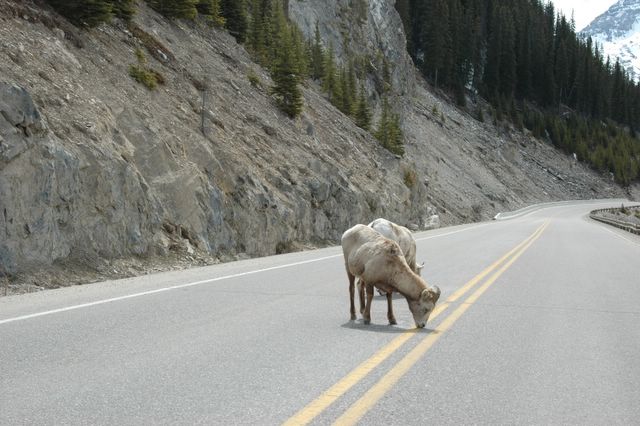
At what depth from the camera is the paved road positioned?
181 inches

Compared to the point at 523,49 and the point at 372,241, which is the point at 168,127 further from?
the point at 523,49

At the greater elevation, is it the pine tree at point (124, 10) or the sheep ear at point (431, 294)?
the pine tree at point (124, 10)

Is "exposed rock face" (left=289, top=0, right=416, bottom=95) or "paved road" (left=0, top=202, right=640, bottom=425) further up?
"exposed rock face" (left=289, top=0, right=416, bottom=95)

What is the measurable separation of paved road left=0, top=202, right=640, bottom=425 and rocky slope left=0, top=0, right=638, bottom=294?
2530 mm

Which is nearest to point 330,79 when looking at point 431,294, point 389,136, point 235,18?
point 389,136

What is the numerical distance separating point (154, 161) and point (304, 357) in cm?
1204

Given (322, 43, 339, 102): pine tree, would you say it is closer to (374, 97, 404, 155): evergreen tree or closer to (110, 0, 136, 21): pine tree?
(374, 97, 404, 155): evergreen tree

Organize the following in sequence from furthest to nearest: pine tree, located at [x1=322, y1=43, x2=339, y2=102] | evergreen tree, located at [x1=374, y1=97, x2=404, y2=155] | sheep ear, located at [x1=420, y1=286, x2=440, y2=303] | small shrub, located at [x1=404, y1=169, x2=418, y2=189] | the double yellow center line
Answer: pine tree, located at [x1=322, y1=43, x2=339, y2=102], evergreen tree, located at [x1=374, y1=97, x2=404, y2=155], small shrub, located at [x1=404, y1=169, x2=418, y2=189], sheep ear, located at [x1=420, y1=286, x2=440, y2=303], the double yellow center line

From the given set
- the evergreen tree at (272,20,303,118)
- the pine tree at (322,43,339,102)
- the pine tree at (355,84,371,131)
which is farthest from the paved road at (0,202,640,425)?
the pine tree at (322,43,339,102)

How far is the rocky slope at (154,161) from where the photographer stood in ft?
40.1

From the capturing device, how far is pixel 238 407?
459cm

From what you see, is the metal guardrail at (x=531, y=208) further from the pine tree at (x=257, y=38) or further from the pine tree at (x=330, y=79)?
the pine tree at (x=257, y=38)

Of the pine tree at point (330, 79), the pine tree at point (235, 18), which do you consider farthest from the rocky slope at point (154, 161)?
the pine tree at point (330, 79)

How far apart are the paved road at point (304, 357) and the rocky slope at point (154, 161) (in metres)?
2.53
